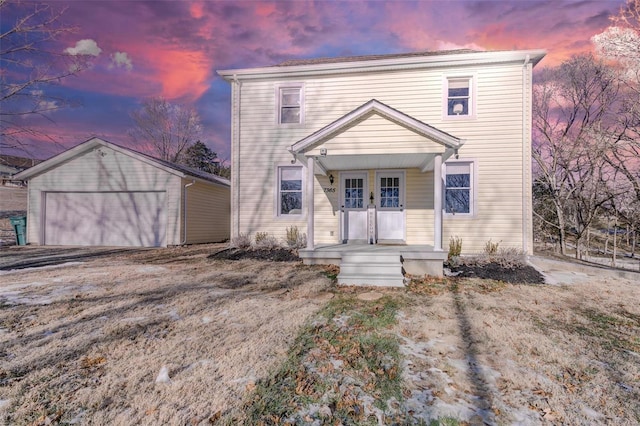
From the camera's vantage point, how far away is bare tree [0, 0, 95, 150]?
25.8 ft

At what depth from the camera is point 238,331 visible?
3.58m

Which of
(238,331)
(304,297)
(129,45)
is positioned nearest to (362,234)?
(304,297)

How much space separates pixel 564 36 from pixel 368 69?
819cm

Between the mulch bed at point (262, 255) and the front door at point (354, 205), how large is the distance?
6.04 feet

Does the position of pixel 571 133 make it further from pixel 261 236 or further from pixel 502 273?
pixel 261 236

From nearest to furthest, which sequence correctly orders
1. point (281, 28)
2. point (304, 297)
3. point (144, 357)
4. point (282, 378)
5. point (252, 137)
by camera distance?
point (282, 378) < point (144, 357) < point (304, 297) < point (252, 137) < point (281, 28)

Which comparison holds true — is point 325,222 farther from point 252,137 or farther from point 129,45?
point 129,45

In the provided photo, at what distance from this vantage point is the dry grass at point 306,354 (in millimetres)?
2182

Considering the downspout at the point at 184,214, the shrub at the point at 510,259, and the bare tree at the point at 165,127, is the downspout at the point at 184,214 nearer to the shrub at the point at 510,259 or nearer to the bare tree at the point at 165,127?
the shrub at the point at 510,259

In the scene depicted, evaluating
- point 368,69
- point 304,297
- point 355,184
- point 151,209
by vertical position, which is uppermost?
point 368,69

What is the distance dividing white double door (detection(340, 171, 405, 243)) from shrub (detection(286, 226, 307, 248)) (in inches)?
49.2

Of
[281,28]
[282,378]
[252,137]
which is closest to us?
[282,378]

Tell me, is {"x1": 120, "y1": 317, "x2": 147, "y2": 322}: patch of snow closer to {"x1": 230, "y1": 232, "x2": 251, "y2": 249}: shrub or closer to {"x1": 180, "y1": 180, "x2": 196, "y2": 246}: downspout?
{"x1": 230, "y1": 232, "x2": 251, "y2": 249}: shrub

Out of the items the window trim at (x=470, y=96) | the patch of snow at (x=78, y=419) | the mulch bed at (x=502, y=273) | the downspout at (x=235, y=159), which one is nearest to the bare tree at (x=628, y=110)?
the window trim at (x=470, y=96)
